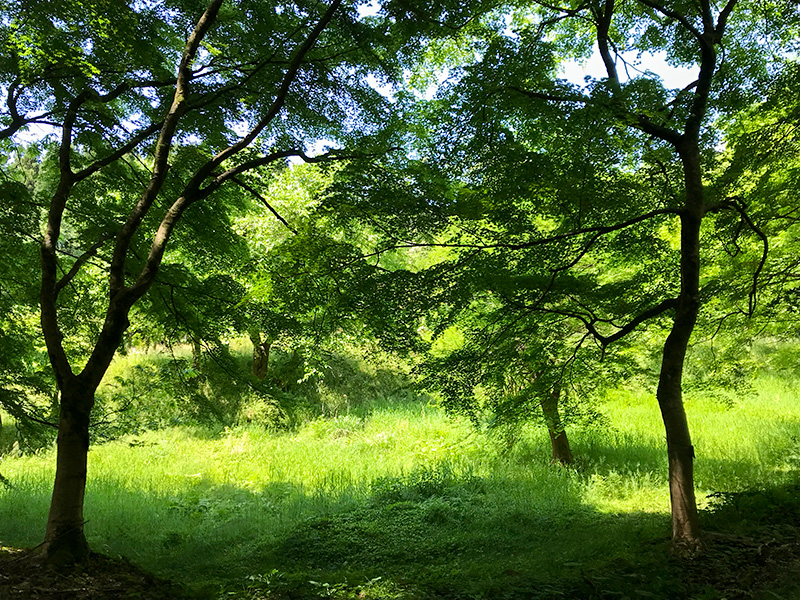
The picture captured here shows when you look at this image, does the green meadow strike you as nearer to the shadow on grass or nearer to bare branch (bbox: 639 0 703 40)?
the shadow on grass

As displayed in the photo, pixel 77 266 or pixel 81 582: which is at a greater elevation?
pixel 77 266

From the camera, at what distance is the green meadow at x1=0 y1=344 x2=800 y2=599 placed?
5188 mm

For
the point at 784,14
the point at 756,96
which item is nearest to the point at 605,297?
the point at 756,96

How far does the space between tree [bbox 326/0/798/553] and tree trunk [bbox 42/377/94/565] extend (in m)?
3.60

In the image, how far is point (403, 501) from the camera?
9156 millimetres

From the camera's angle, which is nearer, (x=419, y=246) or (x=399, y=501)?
(x=419, y=246)

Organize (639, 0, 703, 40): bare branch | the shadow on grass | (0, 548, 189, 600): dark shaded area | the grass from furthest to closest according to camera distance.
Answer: the grass < (639, 0, 703, 40): bare branch < the shadow on grass < (0, 548, 189, 600): dark shaded area

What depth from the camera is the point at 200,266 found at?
26.7ft

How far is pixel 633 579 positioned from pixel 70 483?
5382 millimetres

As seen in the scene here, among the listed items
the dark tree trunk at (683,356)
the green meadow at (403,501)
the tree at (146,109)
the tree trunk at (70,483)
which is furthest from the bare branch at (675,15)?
the tree trunk at (70,483)

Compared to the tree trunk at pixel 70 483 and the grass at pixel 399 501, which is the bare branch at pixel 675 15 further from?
the tree trunk at pixel 70 483

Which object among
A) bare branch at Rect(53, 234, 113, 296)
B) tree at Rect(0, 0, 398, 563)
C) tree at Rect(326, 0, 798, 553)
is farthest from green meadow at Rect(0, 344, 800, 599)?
bare branch at Rect(53, 234, 113, 296)

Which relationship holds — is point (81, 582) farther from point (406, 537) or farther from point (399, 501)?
point (399, 501)

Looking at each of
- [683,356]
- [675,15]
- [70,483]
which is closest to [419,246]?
[683,356]
